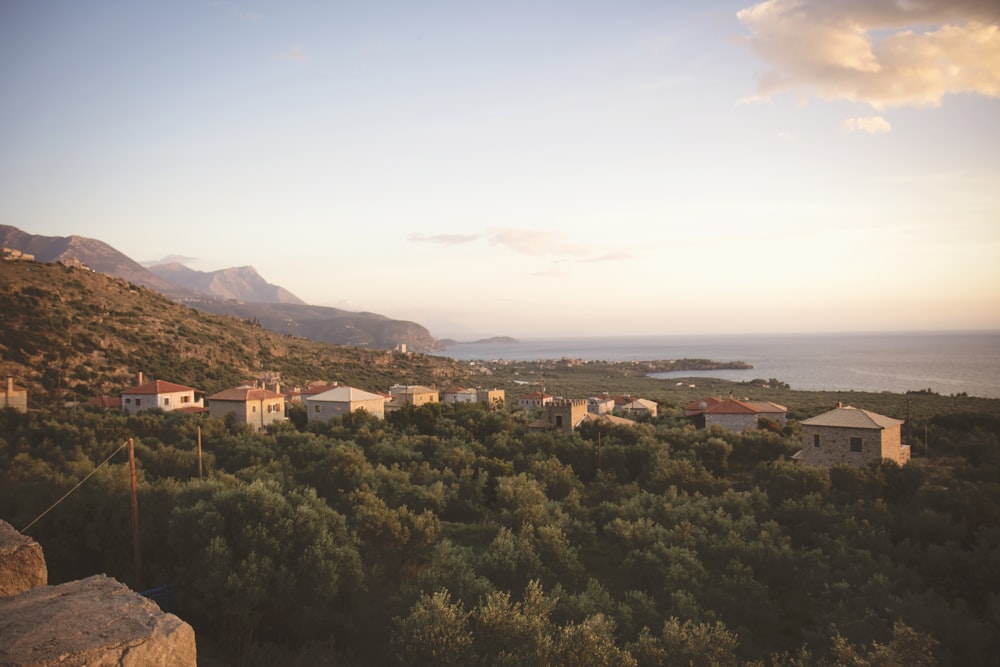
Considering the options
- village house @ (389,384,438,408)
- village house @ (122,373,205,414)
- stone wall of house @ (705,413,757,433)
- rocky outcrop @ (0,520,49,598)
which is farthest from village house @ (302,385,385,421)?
rocky outcrop @ (0,520,49,598)

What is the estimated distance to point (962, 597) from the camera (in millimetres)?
14398

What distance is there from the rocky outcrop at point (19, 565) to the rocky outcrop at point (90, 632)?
469 mm

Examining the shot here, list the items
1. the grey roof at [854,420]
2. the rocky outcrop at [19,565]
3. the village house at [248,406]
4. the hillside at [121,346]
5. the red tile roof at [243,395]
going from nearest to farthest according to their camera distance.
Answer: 1. the rocky outcrop at [19,565]
2. the grey roof at [854,420]
3. the village house at [248,406]
4. the red tile roof at [243,395]
5. the hillside at [121,346]

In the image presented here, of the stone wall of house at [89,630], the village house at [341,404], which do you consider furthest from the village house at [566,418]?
the stone wall of house at [89,630]

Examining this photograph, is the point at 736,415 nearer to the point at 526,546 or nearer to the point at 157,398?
the point at 526,546

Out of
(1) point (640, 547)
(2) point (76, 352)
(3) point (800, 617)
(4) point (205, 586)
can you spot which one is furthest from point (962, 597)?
(2) point (76, 352)

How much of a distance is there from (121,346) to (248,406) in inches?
942

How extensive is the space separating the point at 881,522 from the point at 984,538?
8.04 ft

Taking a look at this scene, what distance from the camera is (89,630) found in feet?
10.6

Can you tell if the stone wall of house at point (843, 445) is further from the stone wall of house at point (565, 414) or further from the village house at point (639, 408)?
the village house at point (639, 408)

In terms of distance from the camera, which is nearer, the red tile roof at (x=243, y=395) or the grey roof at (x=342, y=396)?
the red tile roof at (x=243, y=395)

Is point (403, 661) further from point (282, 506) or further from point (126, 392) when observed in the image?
point (126, 392)

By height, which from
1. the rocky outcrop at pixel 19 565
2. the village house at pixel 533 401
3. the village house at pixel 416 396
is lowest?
the village house at pixel 533 401

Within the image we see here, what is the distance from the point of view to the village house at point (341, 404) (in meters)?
38.3
